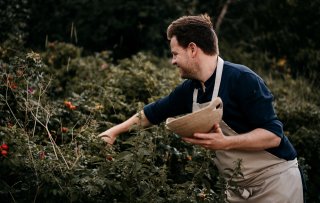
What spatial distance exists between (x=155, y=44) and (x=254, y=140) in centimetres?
677

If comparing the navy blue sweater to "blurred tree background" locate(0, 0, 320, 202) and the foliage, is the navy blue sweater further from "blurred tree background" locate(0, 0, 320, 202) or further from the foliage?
"blurred tree background" locate(0, 0, 320, 202)

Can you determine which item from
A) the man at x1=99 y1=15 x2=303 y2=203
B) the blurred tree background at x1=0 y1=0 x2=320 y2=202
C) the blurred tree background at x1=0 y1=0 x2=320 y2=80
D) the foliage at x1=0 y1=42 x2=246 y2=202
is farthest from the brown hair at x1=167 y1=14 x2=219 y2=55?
the blurred tree background at x1=0 y1=0 x2=320 y2=80

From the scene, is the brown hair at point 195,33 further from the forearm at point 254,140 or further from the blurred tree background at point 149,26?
the blurred tree background at point 149,26

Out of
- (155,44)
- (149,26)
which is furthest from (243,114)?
(155,44)

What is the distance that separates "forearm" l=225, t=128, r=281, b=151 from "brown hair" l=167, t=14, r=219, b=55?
0.61 metres

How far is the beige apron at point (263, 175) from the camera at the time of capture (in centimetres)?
322

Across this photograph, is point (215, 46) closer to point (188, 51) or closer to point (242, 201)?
point (188, 51)

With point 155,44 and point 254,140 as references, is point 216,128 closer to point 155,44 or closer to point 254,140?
point 254,140

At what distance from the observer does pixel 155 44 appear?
9609 millimetres

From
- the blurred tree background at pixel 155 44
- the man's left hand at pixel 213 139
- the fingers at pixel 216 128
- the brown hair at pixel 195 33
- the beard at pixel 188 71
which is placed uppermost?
the brown hair at pixel 195 33

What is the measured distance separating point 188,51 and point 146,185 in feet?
2.95

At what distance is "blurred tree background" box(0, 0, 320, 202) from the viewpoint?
5523mm

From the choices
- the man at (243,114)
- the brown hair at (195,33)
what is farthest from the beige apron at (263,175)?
the brown hair at (195,33)

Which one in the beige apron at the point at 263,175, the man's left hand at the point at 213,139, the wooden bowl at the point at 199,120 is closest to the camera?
the wooden bowl at the point at 199,120
